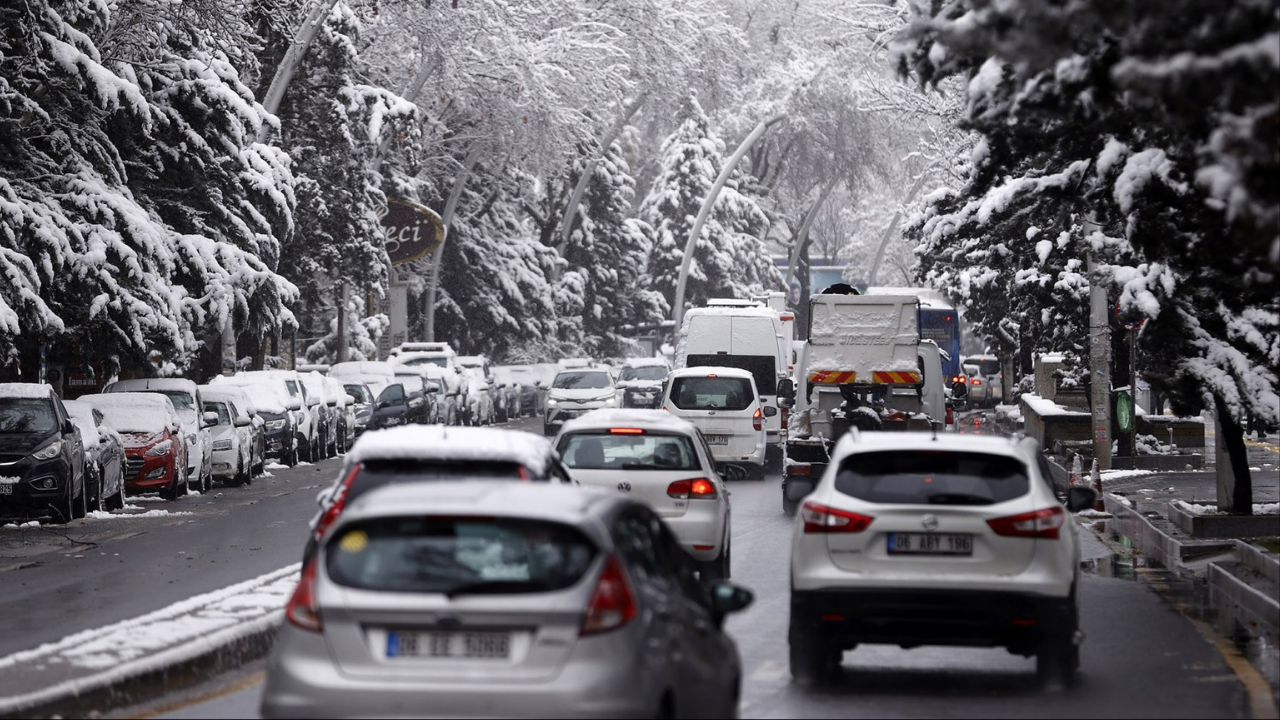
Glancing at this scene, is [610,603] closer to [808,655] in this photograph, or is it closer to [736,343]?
[808,655]

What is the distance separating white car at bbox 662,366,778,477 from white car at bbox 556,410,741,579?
13.5 metres

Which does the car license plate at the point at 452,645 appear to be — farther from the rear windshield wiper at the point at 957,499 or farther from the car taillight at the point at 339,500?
the rear windshield wiper at the point at 957,499

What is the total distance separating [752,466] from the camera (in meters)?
31.3

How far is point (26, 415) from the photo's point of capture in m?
23.8

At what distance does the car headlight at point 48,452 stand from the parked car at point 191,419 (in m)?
5.26

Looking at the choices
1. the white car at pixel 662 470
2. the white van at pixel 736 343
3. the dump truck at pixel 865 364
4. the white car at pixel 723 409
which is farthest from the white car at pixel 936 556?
the white van at pixel 736 343

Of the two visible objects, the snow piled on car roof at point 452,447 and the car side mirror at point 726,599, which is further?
the snow piled on car roof at point 452,447

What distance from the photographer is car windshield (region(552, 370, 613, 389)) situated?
156ft

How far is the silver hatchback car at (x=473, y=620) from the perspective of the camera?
7.23 metres

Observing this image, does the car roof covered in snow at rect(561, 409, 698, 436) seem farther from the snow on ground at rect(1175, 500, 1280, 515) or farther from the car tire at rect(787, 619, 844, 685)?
the snow on ground at rect(1175, 500, 1280, 515)

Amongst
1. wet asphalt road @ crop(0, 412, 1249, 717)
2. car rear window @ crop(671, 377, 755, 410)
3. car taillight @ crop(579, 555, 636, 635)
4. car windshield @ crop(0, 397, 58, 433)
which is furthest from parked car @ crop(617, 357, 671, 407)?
car taillight @ crop(579, 555, 636, 635)

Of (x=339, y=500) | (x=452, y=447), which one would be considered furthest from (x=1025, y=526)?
(x=339, y=500)

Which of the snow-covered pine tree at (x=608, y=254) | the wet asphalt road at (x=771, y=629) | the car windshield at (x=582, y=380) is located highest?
the snow-covered pine tree at (x=608, y=254)

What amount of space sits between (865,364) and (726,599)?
2305cm
